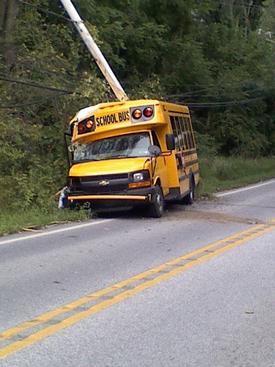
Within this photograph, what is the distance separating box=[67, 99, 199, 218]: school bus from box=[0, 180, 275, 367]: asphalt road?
5.26 ft

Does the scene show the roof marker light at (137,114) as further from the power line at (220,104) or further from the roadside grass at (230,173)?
the power line at (220,104)

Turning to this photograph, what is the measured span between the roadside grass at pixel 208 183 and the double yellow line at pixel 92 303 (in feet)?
14.1

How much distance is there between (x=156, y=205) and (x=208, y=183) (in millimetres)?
11740

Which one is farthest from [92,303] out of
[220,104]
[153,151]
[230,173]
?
[220,104]

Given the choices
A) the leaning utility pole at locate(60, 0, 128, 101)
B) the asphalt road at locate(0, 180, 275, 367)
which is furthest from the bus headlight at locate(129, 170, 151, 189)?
the leaning utility pole at locate(60, 0, 128, 101)

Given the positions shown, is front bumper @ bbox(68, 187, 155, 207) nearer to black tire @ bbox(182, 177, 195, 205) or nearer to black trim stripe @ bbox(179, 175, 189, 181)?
black trim stripe @ bbox(179, 175, 189, 181)

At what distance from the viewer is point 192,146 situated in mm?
20625

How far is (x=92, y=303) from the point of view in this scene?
7336mm

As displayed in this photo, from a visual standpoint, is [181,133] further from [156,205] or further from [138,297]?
[138,297]

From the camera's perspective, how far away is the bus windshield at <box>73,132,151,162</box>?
15.8m

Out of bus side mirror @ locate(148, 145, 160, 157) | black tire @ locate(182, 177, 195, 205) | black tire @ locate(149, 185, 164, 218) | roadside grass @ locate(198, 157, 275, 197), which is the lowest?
roadside grass @ locate(198, 157, 275, 197)

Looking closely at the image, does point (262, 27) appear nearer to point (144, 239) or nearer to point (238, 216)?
point (238, 216)

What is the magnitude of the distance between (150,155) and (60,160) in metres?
4.15

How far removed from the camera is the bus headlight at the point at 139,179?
14.9 m
